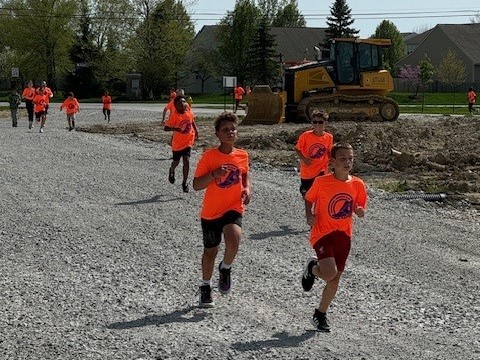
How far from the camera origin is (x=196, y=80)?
9544cm

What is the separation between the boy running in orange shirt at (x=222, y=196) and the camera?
759 centimetres

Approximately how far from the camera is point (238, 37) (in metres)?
90.8

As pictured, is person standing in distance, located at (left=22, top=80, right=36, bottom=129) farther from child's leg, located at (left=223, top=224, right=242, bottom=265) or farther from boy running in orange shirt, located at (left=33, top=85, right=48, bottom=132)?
child's leg, located at (left=223, top=224, right=242, bottom=265)

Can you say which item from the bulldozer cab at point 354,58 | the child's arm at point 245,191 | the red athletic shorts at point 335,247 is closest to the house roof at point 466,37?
the bulldozer cab at point 354,58

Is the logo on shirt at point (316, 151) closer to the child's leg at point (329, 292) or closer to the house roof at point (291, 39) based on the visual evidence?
the child's leg at point (329, 292)

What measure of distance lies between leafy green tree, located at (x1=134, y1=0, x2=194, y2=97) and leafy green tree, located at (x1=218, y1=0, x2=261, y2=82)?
28.0 ft

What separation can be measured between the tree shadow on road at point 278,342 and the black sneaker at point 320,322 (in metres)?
0.06

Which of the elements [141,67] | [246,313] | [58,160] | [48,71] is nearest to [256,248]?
[246,313]

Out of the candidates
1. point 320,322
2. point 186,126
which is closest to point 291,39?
point 186,126

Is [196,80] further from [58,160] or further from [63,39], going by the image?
[58,160]

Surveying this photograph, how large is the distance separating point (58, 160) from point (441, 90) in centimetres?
6849

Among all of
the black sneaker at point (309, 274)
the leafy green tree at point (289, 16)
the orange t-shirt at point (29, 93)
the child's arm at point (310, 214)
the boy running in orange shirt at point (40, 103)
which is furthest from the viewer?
the leafy green tree at point (289, 16)

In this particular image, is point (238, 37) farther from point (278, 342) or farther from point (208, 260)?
point (278, 342)

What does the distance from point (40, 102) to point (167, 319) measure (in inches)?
991
